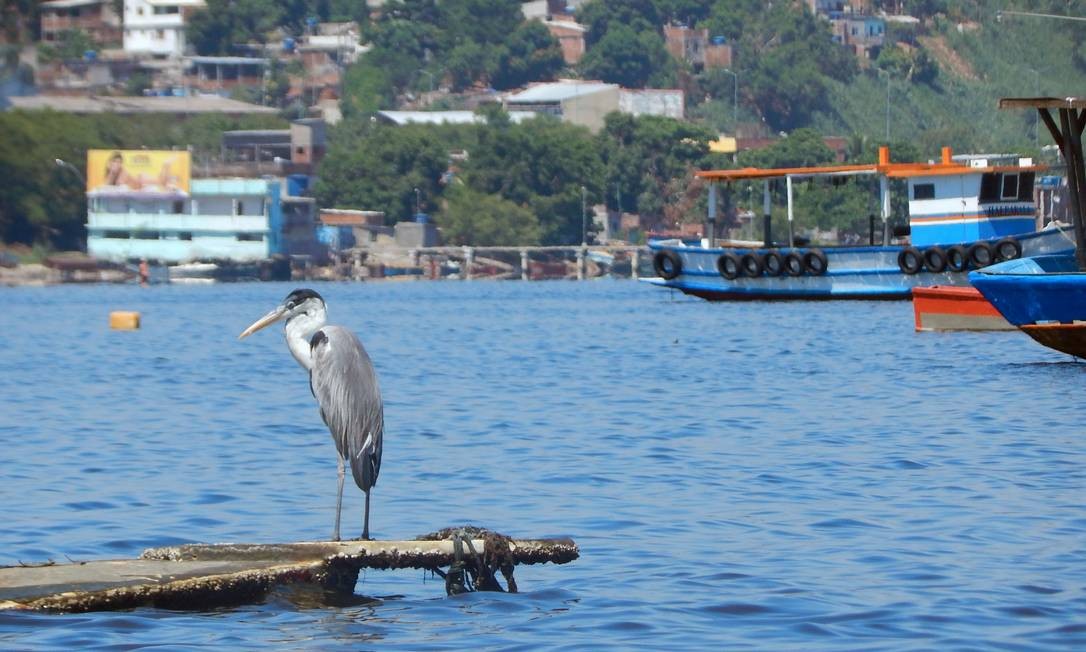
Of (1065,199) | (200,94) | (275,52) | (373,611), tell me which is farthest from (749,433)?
(275,52)

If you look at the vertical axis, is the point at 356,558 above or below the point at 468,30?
below

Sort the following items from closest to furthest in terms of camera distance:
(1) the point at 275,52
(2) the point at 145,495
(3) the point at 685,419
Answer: (2) the point at 145,495 < (3) the point at 685,419 < (1) the point at 275,52

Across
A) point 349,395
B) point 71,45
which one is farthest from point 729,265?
point 71,45

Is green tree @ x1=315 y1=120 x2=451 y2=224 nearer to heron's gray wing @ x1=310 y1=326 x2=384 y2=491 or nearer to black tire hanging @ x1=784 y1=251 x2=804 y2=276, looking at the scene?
black tire hanging @ x1=784 y1=251 x2=804 y2=276

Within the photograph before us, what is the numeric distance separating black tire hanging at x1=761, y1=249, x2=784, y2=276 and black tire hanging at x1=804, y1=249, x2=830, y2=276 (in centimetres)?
85

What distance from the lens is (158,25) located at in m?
184

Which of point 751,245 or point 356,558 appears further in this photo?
point 751,245

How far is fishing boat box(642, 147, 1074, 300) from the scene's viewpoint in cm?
5053

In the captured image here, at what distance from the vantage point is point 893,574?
12.7 metres

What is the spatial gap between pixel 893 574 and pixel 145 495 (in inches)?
261

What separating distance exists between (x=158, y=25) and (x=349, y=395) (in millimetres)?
177148

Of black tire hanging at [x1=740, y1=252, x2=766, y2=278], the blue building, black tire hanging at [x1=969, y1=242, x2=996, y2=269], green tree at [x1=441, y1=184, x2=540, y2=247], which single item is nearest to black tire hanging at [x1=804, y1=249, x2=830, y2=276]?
black tire hanging at [x1=740, y1=252, x2=766, y2=278]

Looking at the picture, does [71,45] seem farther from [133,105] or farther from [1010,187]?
[1010,187]

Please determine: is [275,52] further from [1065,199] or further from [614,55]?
[1065,199]
